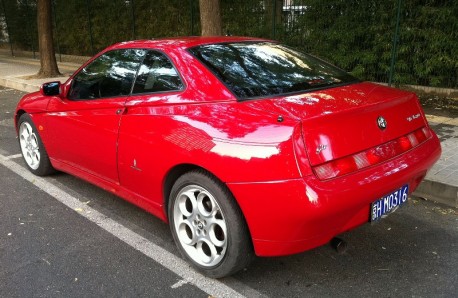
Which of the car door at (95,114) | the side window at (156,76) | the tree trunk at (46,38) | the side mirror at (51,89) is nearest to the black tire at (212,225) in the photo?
the side window at (156,76)

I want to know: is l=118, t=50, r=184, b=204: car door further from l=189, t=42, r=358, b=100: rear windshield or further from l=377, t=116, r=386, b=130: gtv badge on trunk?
l=377, t=116, r=386, b=130: gtv badge on trunk

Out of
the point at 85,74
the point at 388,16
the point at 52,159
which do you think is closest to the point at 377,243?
the point at 85,74

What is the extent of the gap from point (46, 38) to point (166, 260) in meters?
10.9

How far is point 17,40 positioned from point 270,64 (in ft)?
65.2

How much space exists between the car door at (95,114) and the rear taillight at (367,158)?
1.67 meters

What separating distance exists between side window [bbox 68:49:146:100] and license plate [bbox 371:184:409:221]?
198 centimetres

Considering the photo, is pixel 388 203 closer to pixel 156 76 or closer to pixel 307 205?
pixel 307 205

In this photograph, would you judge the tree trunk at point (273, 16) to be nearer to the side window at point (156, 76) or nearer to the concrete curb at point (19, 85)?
the concrete curb at point (19, 85)

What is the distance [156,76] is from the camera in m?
3.22

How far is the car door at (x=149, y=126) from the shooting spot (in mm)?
2971

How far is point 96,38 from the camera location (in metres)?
15.6

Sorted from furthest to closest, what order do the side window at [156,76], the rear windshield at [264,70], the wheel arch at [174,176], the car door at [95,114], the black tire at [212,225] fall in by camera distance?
the car door at [95,114]
the side window at [156,76]
the rear windshield at [264,70]
the wheel arch at [174,176]
the black tire at [212,225]

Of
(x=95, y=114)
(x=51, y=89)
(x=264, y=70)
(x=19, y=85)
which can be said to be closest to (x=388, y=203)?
(x=264, y=70)

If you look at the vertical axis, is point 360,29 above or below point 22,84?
above
